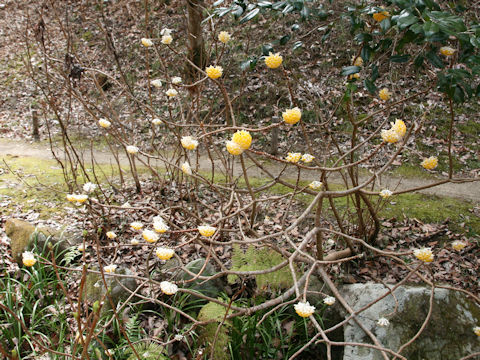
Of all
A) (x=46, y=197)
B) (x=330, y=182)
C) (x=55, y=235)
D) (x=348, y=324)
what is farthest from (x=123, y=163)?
(x=348, y=324)

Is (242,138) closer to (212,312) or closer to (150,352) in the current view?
(212,312)

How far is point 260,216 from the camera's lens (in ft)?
13.9

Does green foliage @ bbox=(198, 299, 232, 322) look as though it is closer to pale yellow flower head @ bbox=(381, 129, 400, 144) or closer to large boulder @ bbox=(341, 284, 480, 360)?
large boulder @ bbox=(341, 284, 480, 360)

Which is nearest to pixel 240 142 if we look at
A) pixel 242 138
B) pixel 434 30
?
pixel 242 138

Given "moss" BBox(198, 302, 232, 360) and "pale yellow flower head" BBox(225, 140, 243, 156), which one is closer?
"pale yellow flower head" BBox(225, 140, 243, 156)

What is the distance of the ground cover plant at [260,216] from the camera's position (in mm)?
1848

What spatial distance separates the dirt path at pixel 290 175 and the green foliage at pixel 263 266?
1.33 m

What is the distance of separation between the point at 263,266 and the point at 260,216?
55.3 inches

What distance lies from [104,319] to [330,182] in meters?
3.75

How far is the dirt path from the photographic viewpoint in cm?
468

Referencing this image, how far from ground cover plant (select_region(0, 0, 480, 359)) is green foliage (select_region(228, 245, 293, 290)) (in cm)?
1

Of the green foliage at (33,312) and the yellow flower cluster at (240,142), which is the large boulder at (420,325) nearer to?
the yellow flower cluster at (240,142)

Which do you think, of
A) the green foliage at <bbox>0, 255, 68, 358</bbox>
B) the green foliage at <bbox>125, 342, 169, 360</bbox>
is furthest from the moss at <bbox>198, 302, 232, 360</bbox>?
the green foliage at <bbox>0, 255, 68, 358</bbox>

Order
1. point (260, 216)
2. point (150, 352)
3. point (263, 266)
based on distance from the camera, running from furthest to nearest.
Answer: point (260, 216) → point (263, 266) → point (150, 352)
